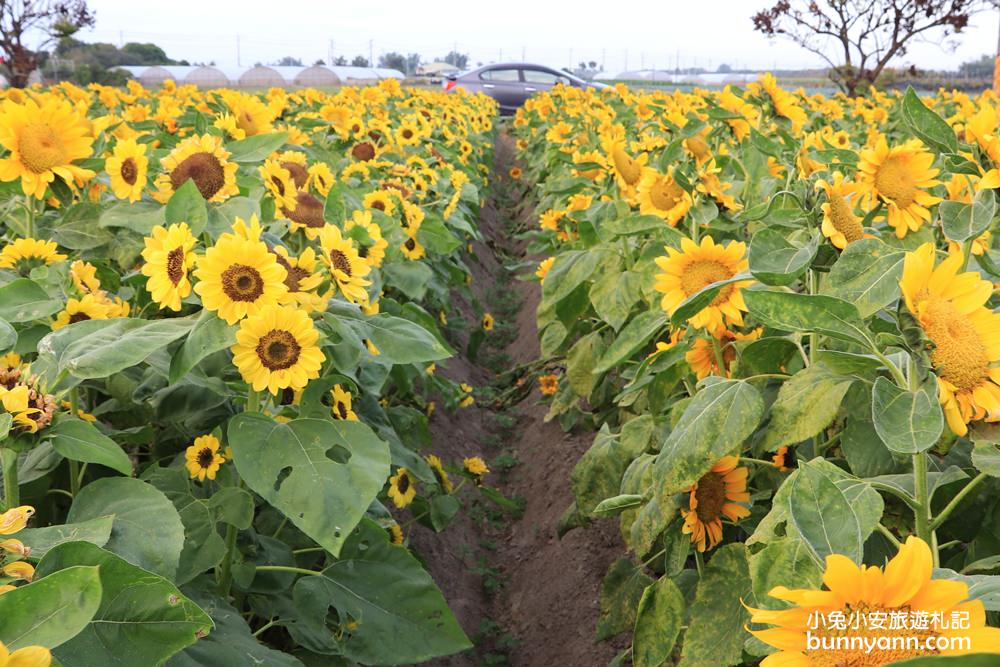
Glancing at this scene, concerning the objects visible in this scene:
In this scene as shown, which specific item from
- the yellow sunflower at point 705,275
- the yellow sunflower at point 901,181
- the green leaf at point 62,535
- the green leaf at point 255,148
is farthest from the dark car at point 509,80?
the green leaf at point 62,535

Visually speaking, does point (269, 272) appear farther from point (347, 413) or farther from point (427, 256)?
point (427, 256)

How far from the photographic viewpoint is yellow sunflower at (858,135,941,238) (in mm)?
2221

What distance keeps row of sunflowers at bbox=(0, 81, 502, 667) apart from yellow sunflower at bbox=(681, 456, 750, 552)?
1.90ft

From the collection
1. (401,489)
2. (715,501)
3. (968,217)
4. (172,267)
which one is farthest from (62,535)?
(401,489)

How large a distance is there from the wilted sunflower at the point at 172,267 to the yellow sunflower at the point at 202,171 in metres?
0.46

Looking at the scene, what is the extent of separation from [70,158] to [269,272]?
108 centimetres

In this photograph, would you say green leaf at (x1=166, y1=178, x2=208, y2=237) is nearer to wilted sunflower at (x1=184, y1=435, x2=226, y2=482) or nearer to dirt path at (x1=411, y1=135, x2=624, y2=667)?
wilted sunflower at (x1=184, y1=435, x2=226, y2=482)

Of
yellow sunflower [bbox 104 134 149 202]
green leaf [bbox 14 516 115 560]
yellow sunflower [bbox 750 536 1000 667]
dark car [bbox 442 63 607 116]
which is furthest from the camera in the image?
dark car [bbox 442 63 607 116]

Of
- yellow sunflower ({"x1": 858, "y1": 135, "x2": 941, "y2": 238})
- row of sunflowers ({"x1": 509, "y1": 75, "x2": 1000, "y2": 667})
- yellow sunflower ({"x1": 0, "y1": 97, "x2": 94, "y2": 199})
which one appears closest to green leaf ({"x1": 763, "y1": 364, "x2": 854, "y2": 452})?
row of sunflowers ({"x1": 509, "y1": 75, "x2": 1000, "y2": 667})

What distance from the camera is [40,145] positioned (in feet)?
7.79

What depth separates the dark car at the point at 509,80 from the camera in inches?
909

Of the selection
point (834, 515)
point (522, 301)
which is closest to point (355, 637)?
point (834, 515)

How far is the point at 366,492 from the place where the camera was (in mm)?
1656

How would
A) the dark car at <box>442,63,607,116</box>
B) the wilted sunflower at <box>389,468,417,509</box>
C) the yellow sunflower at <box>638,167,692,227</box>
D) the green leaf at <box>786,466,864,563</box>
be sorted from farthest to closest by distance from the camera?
the dark car at <box>442,63,607,116</box>, the wilted sunflower at <box>389,468,417,509</box>, the yellow sunflower at <box>638,167,692,227</box>, the green leaf at <box>786,466,864,563</box>
